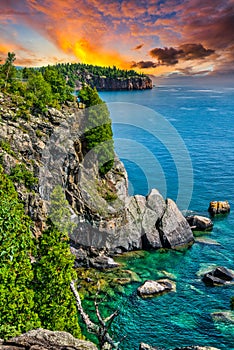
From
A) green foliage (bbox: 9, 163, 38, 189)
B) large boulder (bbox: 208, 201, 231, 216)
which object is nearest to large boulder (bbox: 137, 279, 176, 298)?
green foliage (bbox: 9, 163, 38, 189)

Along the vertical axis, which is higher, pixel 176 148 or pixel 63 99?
pixel 63 99

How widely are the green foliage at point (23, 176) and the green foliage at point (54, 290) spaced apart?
2072cm

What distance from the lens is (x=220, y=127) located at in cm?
16338

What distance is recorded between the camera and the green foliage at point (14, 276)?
24220mm

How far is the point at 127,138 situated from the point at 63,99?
68.1 meters

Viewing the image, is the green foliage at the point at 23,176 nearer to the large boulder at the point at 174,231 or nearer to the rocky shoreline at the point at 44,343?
the large boulder at the point at 174,231

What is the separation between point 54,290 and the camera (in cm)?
3036

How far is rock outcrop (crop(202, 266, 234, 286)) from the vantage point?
51.7 meters

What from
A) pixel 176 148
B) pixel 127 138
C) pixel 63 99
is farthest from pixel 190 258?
pixel 127 138

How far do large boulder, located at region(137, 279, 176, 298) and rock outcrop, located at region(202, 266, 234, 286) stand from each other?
223 inches

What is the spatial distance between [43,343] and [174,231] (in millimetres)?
49426

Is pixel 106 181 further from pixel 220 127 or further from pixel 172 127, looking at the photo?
pixel 220 127

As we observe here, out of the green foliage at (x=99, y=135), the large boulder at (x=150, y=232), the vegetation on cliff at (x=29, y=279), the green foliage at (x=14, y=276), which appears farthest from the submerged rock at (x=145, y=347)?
the green foliage at (x=99, y=135)

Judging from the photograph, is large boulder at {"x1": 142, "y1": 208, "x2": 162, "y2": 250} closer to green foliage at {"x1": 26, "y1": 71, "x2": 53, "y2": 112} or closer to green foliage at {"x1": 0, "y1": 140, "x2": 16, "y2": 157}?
green foliage at {"x1": 0, "y1": 140, "x2": 16, "y2": 157}
